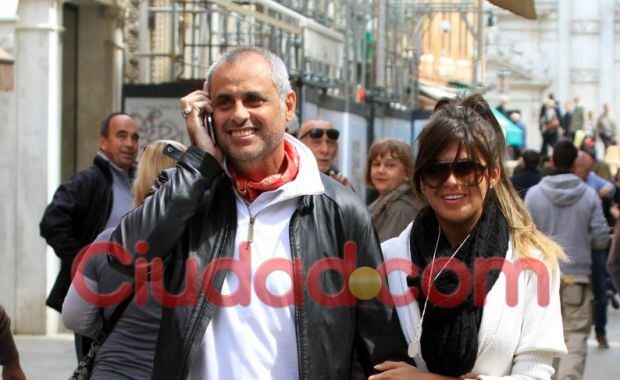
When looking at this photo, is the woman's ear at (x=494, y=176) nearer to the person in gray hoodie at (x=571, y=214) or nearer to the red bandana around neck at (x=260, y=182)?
the red bandana around neck at (x=260, y=182)

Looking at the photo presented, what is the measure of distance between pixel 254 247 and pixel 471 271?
23.1 inches

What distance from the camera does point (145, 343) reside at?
5246 millimetres

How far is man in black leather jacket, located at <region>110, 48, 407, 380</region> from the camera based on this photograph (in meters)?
3.91

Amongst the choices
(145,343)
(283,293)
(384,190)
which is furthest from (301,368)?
(384,190)

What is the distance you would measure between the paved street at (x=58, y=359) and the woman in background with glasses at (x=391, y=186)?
3.66 metres

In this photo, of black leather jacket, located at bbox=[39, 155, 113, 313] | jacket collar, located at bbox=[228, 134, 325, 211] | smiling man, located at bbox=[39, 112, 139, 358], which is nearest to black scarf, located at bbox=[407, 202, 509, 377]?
jacket collar, located at bbox=[228, 134, 325, 211]

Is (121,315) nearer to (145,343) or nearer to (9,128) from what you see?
(145,343)

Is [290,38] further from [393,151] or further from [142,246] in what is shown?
[142,246]

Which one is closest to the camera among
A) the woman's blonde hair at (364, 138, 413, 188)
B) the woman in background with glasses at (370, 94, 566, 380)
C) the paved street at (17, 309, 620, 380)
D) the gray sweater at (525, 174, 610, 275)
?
the woman in background with glasses at (370, 94, 566, 380)

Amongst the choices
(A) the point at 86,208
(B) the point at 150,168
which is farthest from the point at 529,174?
(B) the point at 150,168

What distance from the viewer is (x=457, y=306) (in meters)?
4.00

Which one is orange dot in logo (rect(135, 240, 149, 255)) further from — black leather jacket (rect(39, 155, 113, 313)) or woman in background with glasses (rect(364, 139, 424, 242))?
black leather jacket (rect(39, 155, 113, 313))

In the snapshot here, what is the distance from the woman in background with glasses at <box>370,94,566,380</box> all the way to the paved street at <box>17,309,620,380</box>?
7.38 m

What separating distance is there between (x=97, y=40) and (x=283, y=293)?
37.8 ft
